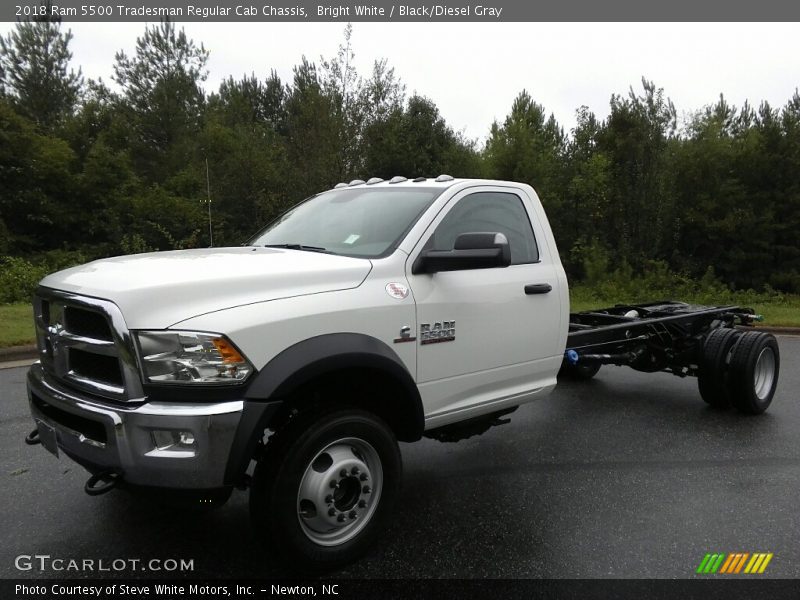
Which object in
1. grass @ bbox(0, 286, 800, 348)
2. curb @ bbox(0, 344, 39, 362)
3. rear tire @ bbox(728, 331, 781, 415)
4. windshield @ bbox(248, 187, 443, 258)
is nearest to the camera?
windshield @ bbox(248, 187, 443, 258)

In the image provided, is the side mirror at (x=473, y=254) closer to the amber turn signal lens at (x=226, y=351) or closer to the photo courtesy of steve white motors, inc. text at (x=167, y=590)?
the amber turn signal lens at (x=226, y=351)

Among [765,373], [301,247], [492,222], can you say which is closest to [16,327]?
[301,247]

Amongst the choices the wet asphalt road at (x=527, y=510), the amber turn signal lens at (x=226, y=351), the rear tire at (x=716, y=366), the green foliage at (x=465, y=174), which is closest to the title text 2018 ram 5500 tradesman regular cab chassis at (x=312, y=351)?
the amber turn signal lens at (x=226, y=351)

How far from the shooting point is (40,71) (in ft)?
104

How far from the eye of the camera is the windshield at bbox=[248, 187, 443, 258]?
3.58 metres

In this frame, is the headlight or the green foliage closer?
the headlight

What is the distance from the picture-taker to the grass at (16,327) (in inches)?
→ 334

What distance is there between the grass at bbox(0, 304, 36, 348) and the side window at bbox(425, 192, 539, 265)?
23.7 feet

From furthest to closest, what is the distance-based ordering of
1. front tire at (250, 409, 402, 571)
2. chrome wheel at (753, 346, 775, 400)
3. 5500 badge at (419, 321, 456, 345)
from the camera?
1. chrome wheel at (753, 346, 775, 400)
2. 5500 badge at (419, 321, 456, 345)
3. front tire at (250, 409, 402, 571)

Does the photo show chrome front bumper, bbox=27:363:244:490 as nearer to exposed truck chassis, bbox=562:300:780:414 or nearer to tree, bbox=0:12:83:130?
exposed truck chassis, bbox=562:300:780:414

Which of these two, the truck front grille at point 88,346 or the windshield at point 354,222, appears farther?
the windshield at point 354,222

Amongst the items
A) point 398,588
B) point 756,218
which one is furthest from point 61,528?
point 756,218

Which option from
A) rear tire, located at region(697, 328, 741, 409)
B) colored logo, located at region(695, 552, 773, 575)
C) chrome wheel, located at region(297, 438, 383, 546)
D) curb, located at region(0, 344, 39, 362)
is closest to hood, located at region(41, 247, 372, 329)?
chrome wheel, located at region(297, 438, 383, 546)

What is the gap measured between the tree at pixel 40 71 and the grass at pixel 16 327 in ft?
75.6
